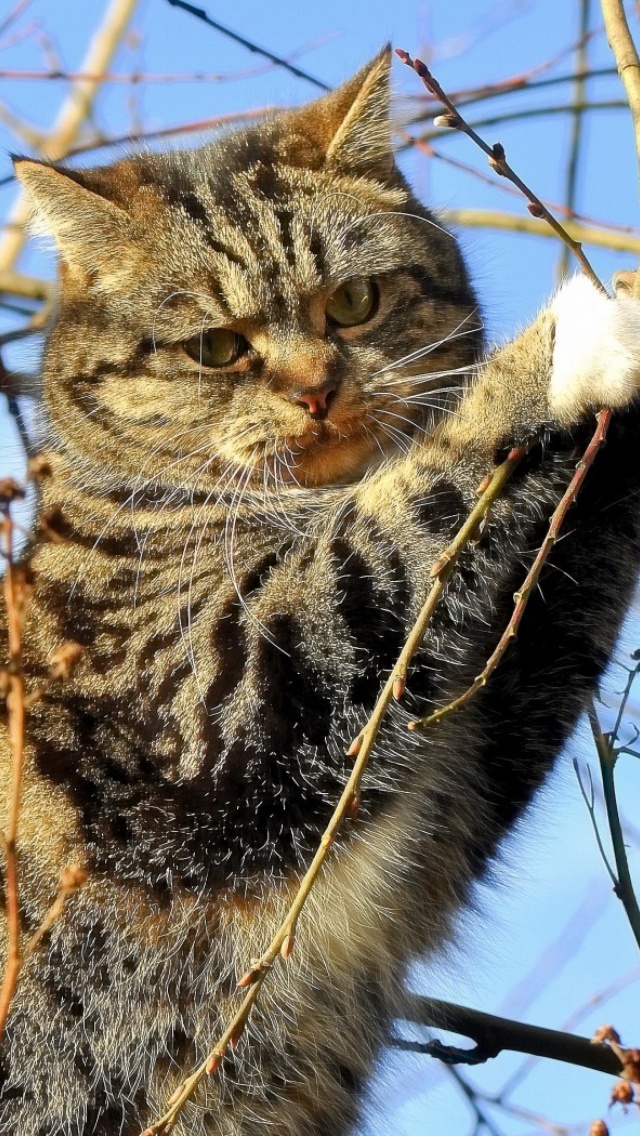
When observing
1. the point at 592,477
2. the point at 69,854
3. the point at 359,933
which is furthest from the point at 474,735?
the point at 69,854

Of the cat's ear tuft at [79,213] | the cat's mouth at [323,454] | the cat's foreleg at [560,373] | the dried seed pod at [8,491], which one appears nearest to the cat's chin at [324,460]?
the cat's mouth at [323,454]

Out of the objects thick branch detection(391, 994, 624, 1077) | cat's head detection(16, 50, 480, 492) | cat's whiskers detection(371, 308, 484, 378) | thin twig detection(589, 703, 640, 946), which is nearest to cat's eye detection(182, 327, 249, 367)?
cat's head detection(16, 50, 480, 492)

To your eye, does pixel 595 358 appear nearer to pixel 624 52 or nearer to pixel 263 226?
pixel 624 52

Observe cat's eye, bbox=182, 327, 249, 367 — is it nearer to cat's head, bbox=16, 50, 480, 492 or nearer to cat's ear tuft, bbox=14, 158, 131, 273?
cat's head, bbox=16, 50, 480, 492

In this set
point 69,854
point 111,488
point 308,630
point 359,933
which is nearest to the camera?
point 308,630

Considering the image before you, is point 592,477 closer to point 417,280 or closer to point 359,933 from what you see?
point 417,280

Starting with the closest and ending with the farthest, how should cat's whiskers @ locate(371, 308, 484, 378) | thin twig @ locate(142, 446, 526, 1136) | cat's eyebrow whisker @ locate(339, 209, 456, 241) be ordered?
thin twig @ locate(142, 446, 526, 1136)
cat's whiskers @ locate(371, 308, 484, 378)
cat's eyebrow whisker @ locate(339, 209, 456, 241)
